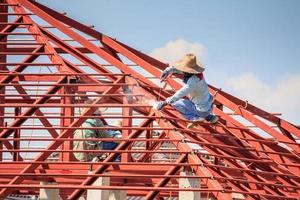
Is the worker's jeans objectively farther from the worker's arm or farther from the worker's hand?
the worker's hand

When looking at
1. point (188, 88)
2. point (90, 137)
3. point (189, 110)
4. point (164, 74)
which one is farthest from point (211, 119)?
point (90, 137)

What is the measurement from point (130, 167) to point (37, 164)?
6.20 feet

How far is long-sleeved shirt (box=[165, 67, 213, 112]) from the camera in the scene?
1445cm

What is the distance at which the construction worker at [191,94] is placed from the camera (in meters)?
14.5

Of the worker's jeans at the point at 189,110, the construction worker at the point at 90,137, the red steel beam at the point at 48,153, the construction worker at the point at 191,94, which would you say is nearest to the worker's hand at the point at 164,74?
the construction worker at the point at 191,94

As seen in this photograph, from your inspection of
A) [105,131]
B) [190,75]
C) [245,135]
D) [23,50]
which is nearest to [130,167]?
[105,131]

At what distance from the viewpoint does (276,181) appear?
56.7 feet

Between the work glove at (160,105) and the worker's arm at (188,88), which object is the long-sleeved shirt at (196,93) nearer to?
the worker's arm at (188,88)

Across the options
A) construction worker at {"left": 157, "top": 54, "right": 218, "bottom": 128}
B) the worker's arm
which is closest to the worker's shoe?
→ construction worker at {"left": 157, "top": 54, "right": 218, "bottom": 128}

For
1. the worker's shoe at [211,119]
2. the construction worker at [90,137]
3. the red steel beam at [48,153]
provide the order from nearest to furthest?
the red steel beam at [48,153]
the worker's shoe at [211,119]
the construction worker at [90,137]

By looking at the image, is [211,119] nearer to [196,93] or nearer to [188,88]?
[196,93]

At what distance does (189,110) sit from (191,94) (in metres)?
0.46

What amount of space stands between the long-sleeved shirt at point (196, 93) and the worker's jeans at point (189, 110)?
0.09 m

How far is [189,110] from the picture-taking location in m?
15.0
